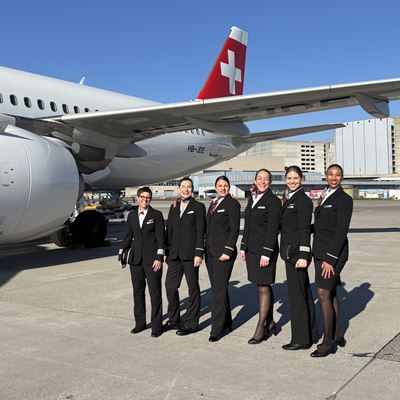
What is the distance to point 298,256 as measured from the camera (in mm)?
4020

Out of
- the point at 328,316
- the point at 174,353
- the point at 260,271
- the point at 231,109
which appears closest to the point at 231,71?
the point at 231,109

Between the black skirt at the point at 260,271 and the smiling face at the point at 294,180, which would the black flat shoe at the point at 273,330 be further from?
the smiling face at the point at 294,180

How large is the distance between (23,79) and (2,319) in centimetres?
678

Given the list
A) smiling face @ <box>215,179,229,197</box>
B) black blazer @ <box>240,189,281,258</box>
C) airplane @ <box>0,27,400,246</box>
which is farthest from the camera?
airplane @ <box>0,27,400,246</box>

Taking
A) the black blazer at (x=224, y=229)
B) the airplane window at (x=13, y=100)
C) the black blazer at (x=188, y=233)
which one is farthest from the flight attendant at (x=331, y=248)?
the airplane window at (x=13, y=100)

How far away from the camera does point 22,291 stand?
643 cm

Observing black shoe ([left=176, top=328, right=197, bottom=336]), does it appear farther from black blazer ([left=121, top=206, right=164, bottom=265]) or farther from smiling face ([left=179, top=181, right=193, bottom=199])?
smiling face ([left=179, top=181, right=193, bottom=199])

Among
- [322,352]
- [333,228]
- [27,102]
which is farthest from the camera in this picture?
[27,102]

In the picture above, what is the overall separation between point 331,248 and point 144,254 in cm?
178

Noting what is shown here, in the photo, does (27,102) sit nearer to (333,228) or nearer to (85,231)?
(85,231)

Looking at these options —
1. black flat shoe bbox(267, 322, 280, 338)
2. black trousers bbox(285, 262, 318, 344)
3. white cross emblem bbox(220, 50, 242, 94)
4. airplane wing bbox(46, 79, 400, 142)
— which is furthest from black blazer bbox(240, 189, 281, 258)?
white cross emblem bbox(220, 50, 242, 94)

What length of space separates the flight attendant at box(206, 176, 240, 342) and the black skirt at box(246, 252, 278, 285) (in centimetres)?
18

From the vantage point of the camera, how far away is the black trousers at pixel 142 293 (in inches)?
176

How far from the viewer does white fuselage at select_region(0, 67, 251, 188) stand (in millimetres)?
10016
